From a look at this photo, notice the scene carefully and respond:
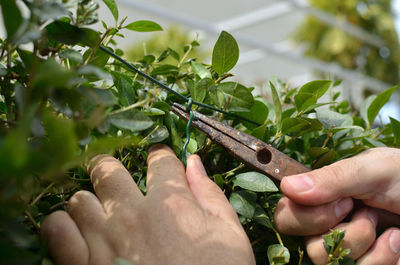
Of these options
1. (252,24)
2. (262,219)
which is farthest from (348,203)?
(252,24)

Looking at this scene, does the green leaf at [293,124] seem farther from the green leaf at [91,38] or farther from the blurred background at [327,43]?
the blurred background at [327,43]

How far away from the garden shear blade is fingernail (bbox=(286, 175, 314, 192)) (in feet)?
0.09

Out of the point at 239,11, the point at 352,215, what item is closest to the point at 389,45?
the point at 239,11

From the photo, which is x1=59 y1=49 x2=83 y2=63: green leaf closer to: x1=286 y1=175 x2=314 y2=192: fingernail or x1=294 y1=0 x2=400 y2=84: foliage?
x1=286 y1=175 x2=314 y2=192: fingernail

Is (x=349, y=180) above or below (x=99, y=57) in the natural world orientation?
below

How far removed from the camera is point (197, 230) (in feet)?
1.48

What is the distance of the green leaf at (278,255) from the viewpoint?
48cm

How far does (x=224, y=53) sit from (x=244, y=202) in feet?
0.66

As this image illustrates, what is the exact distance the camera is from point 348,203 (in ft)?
1.79

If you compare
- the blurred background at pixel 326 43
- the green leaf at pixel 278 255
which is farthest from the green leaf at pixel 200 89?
the blurred background at pixel 326 43

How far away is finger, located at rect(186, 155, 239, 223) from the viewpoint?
1.59 feet

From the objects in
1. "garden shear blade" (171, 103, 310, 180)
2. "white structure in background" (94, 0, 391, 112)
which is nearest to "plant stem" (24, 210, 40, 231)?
"garden shear blade" (171, 103, 310, 180)

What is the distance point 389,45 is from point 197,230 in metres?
9.06

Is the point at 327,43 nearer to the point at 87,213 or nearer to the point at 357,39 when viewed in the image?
the point at 357,39
